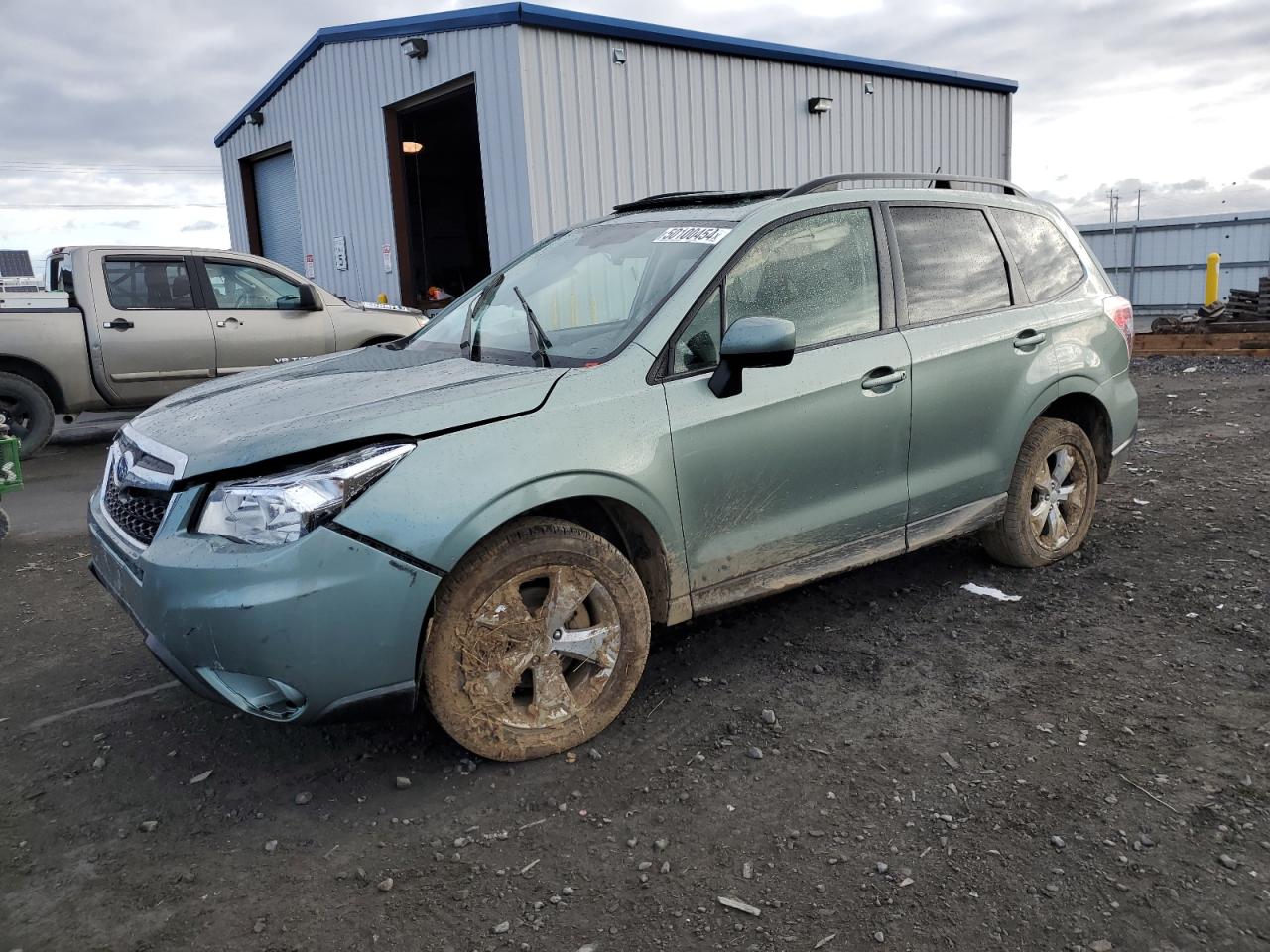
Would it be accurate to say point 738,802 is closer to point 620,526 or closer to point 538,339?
point 620,526

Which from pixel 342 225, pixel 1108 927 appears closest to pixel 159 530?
pixel 1108 927

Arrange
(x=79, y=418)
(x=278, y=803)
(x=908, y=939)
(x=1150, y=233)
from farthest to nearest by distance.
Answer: (x=1150, y=233) < (x=79, y=418) < (x=278, y=803) < (x=908, y=939)

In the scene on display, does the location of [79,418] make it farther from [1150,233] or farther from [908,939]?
[1150,233]

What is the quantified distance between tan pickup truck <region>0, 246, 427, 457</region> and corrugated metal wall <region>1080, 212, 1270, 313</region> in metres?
19.8

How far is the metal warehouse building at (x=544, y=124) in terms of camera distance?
10703 mm

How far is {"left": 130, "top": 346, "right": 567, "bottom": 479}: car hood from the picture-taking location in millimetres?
2723

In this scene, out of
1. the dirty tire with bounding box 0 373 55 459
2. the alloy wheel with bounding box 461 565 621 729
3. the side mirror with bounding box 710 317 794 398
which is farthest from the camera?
the dirty tire with bounding box 0 373 55 459

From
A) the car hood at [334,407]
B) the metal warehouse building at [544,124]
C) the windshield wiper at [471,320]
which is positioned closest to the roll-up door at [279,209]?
the metal warehouse building at [544,124]

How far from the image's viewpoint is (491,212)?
11203 millimetres

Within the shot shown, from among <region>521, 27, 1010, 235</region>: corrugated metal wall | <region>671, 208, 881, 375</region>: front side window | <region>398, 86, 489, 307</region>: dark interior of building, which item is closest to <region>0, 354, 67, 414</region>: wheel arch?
<region>521, 27, 1010, 235</region>: corrugated metal wall

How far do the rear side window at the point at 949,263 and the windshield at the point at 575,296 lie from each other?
908 mm

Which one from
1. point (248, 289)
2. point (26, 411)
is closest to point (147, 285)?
point (248, 289)

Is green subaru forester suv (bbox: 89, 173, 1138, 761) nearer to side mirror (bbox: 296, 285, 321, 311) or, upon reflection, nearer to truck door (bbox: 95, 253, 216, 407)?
side mirror (bbox: 296, 285, 321, 311)

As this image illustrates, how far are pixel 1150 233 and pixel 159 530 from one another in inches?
1005
